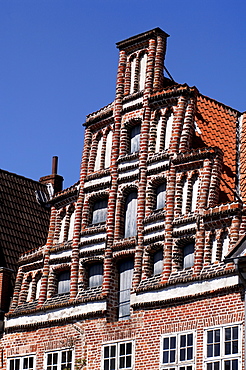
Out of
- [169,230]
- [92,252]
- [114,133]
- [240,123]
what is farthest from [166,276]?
[240,123]

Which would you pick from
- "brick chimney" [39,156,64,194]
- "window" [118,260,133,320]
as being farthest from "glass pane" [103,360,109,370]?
"brick chimney" [39,156,64,194]

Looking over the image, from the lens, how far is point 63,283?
113 feet

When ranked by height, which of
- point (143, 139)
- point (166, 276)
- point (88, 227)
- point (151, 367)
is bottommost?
point (151, 367)

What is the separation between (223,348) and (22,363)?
8305 mm

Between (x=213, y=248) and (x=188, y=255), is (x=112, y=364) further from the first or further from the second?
(x=213, y=248)

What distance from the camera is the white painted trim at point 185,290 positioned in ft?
96.2

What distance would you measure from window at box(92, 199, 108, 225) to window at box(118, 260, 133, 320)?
1919 millimetres

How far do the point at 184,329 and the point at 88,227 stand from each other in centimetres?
582

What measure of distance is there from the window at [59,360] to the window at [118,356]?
1391 mm

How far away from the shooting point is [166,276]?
3094 centimetres

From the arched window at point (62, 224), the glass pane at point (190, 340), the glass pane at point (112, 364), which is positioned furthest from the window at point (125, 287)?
the arched window at point (62, 224)

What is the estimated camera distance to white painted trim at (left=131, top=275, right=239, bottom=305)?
29328 mm

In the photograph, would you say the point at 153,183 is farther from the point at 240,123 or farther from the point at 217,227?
the point at 240,123

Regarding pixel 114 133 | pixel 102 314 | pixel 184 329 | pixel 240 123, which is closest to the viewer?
pixel 184 329
